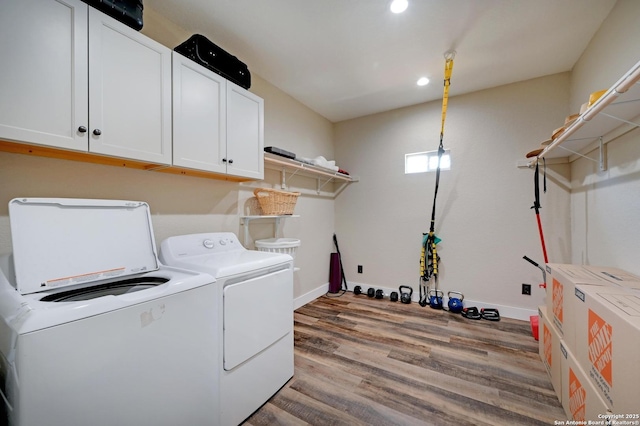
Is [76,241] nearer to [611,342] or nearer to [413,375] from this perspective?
[413,375]

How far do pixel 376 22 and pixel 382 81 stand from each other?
2.85ft

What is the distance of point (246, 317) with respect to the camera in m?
1.41

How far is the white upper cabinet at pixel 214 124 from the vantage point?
1566 millimetres

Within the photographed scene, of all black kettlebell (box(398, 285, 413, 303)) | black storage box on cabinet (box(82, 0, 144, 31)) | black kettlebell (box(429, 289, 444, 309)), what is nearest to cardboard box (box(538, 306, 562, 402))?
black kettlebell (box(429, 289, 444, 309))

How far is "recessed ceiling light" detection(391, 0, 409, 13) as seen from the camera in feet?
5.43

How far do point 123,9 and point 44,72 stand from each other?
55 cm

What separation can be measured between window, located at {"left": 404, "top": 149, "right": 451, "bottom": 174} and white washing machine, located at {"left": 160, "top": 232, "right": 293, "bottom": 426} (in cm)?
231

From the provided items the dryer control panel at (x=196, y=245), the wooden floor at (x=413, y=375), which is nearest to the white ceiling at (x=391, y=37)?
the dryer control panel at (x=196, y=245)

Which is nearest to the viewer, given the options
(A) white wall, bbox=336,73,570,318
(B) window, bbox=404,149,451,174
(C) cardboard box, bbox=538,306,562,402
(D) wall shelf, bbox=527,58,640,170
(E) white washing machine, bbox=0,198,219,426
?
(E) white washing machine, bbox=0,198,219,426

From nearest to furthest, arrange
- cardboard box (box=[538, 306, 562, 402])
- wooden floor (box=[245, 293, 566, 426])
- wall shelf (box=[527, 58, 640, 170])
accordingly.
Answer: wall shelf (box=[527, 58, 640, 170]) < wooden floor (box=[245, 293, 566, 426]) < cardboard box (box=[538, 306, 562, 402])

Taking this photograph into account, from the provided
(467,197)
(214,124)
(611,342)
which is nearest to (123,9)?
(214,124)

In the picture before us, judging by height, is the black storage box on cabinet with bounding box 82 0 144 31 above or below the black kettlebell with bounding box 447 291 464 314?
above

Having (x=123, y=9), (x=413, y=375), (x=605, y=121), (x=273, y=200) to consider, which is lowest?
(x=413, y=375)

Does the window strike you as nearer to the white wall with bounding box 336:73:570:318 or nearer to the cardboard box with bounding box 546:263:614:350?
the white wall with bounding box 336:73:570:318
